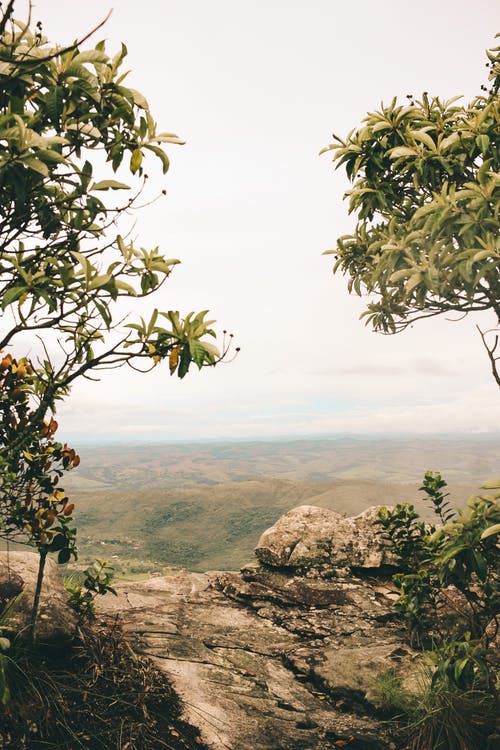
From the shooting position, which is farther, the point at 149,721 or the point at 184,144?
the point at 149,721

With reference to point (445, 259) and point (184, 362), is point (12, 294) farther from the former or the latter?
point (445, 259)

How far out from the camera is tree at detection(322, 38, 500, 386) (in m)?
4.58

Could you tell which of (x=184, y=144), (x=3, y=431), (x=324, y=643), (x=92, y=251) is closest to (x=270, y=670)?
(x=324, y=643)

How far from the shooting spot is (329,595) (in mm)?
8836

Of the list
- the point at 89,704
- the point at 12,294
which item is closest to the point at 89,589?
the point at 89,704

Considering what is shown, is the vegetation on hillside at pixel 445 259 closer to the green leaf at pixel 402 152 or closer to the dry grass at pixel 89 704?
the green leaf at pixel 402 152

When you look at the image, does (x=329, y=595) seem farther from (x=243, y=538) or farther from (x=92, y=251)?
(x=243, y=538)

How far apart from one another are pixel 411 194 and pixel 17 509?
561 cm

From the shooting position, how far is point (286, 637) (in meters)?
7.39

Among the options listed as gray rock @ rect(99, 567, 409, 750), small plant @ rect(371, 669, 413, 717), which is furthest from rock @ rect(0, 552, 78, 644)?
small plant @ rect(371, 669, 413, 717)

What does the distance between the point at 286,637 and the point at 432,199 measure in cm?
643

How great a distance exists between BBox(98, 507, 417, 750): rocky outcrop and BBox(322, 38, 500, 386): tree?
4010 millimetres

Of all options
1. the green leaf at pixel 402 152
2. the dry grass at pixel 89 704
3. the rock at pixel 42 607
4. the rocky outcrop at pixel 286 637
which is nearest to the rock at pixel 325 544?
the rocky outcrop at pixel 286 637

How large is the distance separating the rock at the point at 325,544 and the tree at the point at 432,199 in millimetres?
5542
